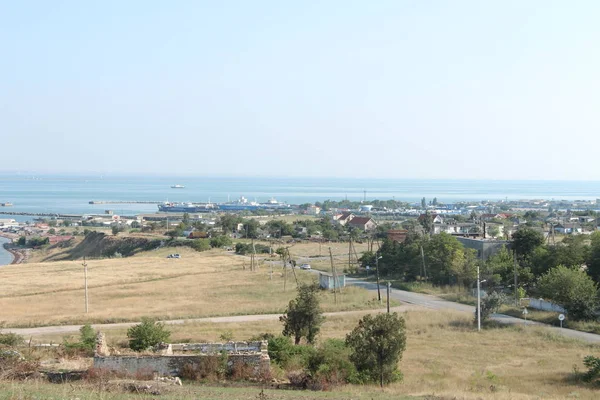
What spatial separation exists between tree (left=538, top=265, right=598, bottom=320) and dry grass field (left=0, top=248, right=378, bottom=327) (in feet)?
31.7

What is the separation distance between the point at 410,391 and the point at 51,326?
63.9ft

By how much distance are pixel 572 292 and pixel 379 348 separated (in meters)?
18.2

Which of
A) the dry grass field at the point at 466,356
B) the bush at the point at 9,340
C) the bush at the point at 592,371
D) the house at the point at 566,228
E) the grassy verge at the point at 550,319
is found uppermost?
the bush at the point at 9,340

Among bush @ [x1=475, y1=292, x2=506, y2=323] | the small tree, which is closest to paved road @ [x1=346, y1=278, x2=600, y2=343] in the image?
bush @ [x1=475, y1=292, x2=506, y2=323]

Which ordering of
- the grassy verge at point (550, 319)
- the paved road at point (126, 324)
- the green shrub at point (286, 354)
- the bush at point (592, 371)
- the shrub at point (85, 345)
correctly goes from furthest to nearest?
1. the grassy verge at point (550, 319)
2. the paved road at point (126, 324)
3. the shrub at point (85, 345)
4. the bush at point (592, 371)
5. the green shrub at point (286, 354)

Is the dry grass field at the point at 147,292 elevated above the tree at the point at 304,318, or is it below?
below

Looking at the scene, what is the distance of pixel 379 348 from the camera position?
1892 cm

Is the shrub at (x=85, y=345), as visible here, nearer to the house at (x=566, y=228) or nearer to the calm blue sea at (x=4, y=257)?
the calm blue sea at (x=4, y=257)

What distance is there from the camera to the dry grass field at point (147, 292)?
116 feet

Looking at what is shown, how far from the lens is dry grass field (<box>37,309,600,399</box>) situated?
1852cm

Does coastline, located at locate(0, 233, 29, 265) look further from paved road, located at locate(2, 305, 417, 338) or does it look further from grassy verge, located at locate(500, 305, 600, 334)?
grassy verge, located at locate(500, 305, 600, 334)

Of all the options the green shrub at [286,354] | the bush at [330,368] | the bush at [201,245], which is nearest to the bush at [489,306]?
the green shrub at [286,354]

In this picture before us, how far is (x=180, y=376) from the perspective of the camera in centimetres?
1798

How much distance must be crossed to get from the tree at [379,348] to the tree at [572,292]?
16.8m
